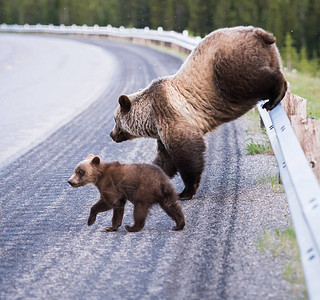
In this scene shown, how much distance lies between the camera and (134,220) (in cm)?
575

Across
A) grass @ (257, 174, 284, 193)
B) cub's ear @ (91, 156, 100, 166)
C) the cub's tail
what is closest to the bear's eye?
cub's ear @ (91, 156, 100, 166)

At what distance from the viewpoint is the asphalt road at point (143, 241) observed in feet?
14.3

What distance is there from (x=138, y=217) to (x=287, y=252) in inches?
59.3

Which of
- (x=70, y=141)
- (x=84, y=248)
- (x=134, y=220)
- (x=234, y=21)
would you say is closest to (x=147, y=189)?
(x=134, y=220)

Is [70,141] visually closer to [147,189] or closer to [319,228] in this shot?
[147,189]

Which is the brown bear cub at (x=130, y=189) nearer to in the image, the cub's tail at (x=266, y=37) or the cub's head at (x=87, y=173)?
the cub's head at (x=87, y=173)

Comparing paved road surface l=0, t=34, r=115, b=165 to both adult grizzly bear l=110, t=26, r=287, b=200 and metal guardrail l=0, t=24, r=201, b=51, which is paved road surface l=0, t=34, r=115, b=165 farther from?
adult grizzly bear l=110, t=26, r=287, b=200

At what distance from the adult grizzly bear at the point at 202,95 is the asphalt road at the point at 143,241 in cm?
47

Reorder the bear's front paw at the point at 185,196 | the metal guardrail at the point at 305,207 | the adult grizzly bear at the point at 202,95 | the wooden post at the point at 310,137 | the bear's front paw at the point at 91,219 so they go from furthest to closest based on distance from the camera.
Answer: the adult grizzly bear at the point at 202,95 < the bear's front paw at the point at 185,196 < the bear's front paw at the point at 91,219 < the wooden post at the point at 310,137 < the metal guardrail at the point at 305,207

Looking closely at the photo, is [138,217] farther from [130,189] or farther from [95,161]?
[95,161]

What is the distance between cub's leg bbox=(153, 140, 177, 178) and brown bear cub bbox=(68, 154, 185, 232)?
58.9 inches

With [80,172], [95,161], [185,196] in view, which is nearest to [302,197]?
[95,161]

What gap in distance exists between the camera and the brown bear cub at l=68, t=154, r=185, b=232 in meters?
5.76

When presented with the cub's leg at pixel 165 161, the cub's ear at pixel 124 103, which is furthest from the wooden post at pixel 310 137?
the cub's ear at pixel 124 103
